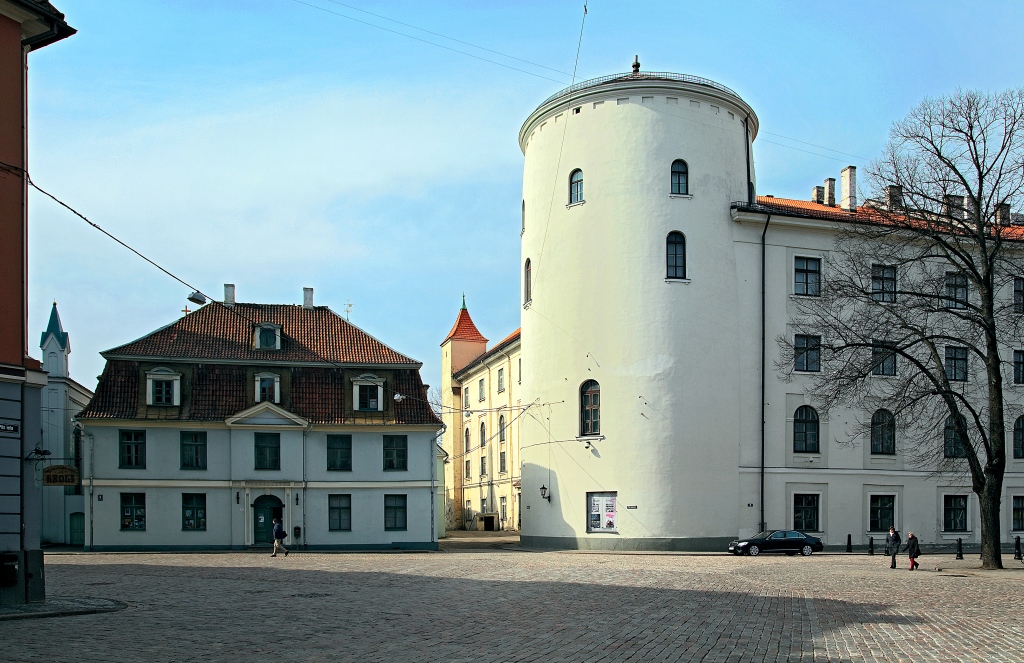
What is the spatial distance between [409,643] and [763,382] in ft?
98.3

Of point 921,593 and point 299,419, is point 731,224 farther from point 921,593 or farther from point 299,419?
point 921,593

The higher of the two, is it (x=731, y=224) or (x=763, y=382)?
(x=731, y=224)

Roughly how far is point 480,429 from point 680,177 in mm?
33979

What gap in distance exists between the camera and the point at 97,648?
1312 cm

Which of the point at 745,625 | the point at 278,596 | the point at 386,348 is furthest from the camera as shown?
the point at 386,348

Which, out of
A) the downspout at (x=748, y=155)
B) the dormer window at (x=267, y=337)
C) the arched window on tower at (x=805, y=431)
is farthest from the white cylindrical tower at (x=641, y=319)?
the dormer window at (x=267, y=337)

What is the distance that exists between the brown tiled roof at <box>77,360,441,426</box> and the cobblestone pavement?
1096 centimetres

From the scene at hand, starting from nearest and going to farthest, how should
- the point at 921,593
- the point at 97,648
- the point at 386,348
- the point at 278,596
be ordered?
the point at 97,648 → the point at 278,596 → the point at 921,593 → the point at 386,348

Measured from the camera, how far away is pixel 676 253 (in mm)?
40969

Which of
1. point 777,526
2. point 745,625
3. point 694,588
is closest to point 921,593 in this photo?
point 694,588

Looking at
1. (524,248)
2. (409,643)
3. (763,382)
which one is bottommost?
(409,643)

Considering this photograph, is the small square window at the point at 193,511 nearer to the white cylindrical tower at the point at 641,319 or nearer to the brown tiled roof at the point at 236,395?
the brown tiled roof at the point at 236,395

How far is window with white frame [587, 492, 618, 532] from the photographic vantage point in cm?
4000

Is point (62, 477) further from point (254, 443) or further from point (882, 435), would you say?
point (882, 435)
